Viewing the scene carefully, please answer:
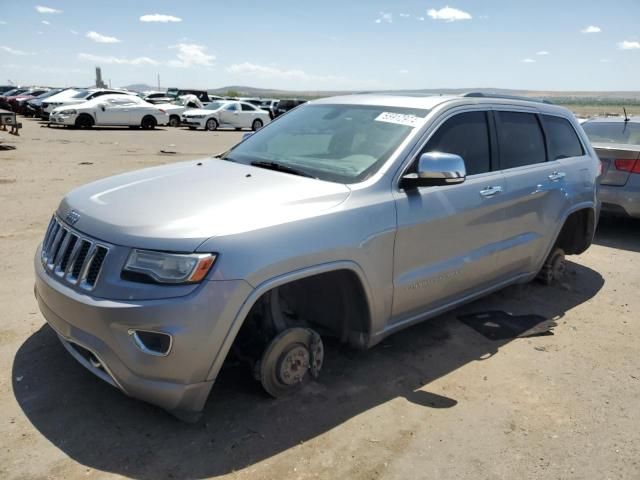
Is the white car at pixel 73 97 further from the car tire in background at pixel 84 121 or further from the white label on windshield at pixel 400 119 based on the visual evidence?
the white label on windshield at pixel 400 119

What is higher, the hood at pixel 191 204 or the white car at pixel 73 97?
→ the white car at pixel 73 97

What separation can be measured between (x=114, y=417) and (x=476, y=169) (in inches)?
114

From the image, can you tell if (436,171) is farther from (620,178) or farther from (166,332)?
(620,178)

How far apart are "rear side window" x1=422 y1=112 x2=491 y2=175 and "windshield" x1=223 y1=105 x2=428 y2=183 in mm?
201

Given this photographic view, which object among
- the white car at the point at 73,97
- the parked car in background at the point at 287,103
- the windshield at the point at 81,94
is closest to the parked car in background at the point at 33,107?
the white car at the point at 73,97

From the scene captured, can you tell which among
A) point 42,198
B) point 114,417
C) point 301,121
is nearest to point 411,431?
point 114,417

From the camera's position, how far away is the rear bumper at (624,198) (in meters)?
6.77

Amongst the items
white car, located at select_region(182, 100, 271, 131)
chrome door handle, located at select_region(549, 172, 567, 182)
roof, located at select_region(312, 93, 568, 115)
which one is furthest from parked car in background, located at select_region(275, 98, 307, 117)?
chrome door handle, located at select_region(549, 172, 567, 182)

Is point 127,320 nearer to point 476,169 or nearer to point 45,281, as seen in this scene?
point 45,281

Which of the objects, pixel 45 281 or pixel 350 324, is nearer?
pixel 45 281

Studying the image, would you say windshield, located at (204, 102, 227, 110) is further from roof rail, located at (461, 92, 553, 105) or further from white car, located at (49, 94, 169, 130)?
roof rail, located at (461, 92, 553, 105)

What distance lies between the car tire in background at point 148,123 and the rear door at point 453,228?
2305cm

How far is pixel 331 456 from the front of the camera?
2.71m

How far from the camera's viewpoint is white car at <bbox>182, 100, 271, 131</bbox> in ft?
87.5
